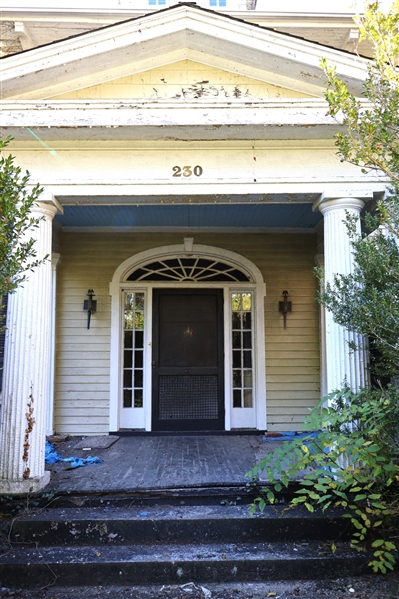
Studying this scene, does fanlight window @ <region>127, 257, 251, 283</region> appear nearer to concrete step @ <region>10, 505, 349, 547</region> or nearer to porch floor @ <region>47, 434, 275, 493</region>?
porch floor @ <region>47, 434, 275, 493</region>

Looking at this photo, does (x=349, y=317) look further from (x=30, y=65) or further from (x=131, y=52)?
(x=30, y=65)

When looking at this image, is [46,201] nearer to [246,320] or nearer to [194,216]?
[194,216]

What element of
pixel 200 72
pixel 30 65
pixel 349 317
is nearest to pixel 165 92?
pixel 200 72

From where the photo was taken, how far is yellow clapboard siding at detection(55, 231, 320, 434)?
6168 mm

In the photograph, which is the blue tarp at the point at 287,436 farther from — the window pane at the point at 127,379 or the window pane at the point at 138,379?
the window pane at the point at 127,379

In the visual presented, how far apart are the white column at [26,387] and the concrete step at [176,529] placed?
42cm

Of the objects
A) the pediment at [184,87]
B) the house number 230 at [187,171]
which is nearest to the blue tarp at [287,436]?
the house number 230 at [187,171]

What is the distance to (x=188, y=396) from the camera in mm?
6227

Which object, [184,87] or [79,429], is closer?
[184,87]

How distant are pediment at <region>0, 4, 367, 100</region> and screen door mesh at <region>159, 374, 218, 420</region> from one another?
12.7ft

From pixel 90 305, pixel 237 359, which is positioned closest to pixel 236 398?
pixel 237 359

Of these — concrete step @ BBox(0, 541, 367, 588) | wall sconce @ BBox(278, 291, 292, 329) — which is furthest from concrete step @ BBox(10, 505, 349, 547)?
wall sconce @ BBox(278, 291, 292, 329)

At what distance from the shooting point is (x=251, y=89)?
13.9ft

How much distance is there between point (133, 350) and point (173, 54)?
12.5ft
